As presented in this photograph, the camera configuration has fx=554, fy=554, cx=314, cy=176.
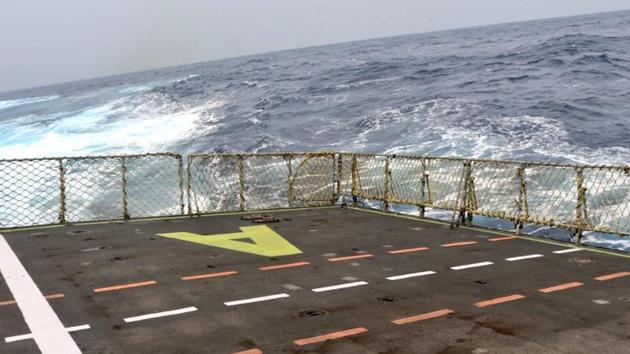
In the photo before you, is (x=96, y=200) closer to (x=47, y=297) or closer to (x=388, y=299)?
(x=47, y=297)

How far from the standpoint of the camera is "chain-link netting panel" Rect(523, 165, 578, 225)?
55.4 feet

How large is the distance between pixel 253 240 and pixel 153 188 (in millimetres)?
16189

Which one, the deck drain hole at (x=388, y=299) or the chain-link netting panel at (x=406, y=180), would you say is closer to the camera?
the deck drain hole at (x=388, y=299)

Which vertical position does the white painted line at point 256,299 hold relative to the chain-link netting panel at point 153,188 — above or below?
above

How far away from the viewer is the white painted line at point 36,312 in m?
5.91

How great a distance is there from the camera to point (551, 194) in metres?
18.7

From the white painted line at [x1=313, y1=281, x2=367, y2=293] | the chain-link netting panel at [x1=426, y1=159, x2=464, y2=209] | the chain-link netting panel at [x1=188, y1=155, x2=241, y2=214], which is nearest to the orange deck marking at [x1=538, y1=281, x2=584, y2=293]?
the white painted line at [x1=313, y1=281, x2=367, y2=293]

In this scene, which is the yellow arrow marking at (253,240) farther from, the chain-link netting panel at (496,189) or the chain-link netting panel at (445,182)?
the chain-link netting panel at (445,182)

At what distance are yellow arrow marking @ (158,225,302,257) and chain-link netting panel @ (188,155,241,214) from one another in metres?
8.23

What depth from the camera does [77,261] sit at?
941cm

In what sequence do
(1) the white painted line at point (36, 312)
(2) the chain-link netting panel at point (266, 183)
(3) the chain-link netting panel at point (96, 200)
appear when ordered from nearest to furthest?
(1) the white painted line at point (36, 312)
(2) the chain-link netting panel at point (266, 183)
(3) the chain-link netting panel at point (96, 200)

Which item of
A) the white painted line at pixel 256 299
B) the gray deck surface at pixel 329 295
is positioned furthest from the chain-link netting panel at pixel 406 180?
the white painted line at pixel 256 299

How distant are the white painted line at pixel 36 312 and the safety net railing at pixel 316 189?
4.44m

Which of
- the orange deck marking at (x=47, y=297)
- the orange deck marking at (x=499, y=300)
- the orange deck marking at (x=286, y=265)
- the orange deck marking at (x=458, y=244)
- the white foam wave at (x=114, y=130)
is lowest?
the orange deck marking at (x=458, y=244)
